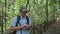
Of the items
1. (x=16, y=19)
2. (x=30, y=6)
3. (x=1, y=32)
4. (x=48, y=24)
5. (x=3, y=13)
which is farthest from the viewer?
(x=48, y=24)

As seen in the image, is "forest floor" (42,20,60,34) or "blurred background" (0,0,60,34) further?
"forest floor" (42,20,60,34)

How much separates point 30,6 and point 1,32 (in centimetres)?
154

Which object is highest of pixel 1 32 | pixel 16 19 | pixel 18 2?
pixel 18 2

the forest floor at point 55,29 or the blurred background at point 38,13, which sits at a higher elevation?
the blurred background at point 38,13

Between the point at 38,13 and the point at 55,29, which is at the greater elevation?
the point at 38,13

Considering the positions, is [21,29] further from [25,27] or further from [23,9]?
[23,9]

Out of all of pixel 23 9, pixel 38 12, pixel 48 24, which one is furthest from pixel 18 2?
pixel 23 9

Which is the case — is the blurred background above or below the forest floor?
above

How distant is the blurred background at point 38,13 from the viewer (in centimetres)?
694

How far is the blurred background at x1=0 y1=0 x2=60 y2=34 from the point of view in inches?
273

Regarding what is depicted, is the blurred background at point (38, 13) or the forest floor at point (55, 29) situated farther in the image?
the forest floor at point (55, 29)

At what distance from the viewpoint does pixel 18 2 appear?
23.4 feet

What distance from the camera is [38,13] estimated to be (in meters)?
7.77

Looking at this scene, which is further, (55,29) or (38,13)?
(55,29)
